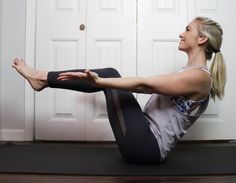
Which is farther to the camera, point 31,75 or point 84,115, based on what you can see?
point 84,115

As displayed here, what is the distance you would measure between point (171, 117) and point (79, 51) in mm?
1186

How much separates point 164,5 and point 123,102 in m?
1.28

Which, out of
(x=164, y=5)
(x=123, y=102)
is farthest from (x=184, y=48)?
(x=164, y=5)

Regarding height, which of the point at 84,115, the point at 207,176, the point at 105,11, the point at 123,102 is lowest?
the point at 207,176

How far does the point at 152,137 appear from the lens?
1296 millimetres

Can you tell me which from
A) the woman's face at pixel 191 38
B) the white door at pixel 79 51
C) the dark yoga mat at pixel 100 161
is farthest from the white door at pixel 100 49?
the woman's face at pixel 191 38

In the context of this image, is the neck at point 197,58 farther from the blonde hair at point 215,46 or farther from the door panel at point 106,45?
the door panel at point 106,45

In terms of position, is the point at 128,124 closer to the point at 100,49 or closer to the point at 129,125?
the point at 129,125

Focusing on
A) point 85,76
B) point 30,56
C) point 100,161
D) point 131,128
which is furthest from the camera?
point 30,56

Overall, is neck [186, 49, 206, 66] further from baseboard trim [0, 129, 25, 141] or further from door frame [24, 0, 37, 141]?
baseboard trim [0, 129, 25, 141]

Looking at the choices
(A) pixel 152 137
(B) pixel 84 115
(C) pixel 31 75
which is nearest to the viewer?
Result: (A) pixel 152 137

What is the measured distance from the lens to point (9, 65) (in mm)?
2287

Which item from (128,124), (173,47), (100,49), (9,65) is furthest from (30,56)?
(128,124)

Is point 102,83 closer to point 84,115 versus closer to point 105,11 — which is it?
point 84,115
